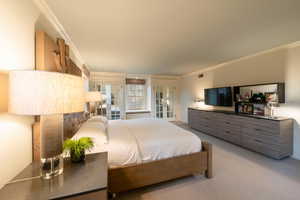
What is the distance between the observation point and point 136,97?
6.18m

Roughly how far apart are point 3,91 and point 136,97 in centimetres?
527

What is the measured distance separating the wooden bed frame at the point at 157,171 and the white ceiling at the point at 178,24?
6.33 feet

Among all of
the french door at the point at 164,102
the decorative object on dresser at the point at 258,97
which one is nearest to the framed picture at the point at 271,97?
the decorative object on dresser at the point at 258,97

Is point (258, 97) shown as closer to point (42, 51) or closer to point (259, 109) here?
point (259, 109)

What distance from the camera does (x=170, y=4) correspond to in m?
1.52

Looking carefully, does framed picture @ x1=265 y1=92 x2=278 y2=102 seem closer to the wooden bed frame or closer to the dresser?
the dresser

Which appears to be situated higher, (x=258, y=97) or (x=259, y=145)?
(x=258, y=97)

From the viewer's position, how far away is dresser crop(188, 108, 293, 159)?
8.27 ft

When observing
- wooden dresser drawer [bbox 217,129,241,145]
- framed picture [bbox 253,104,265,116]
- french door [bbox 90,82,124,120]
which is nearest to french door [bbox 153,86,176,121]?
french door [bbox 90,82,124,120]

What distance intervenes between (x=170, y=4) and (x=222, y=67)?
354 cm

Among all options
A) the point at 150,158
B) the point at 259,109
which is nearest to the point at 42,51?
the point at 150,158

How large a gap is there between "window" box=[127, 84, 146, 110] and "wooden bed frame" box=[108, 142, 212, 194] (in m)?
4.37

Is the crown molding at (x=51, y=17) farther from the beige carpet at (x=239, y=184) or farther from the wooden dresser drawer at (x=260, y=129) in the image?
the wooden dresser drawer at (x=260, y=129)

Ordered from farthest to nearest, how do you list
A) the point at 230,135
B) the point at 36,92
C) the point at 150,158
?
the point at 230,135
the point at 150,158
the point at 36,92
